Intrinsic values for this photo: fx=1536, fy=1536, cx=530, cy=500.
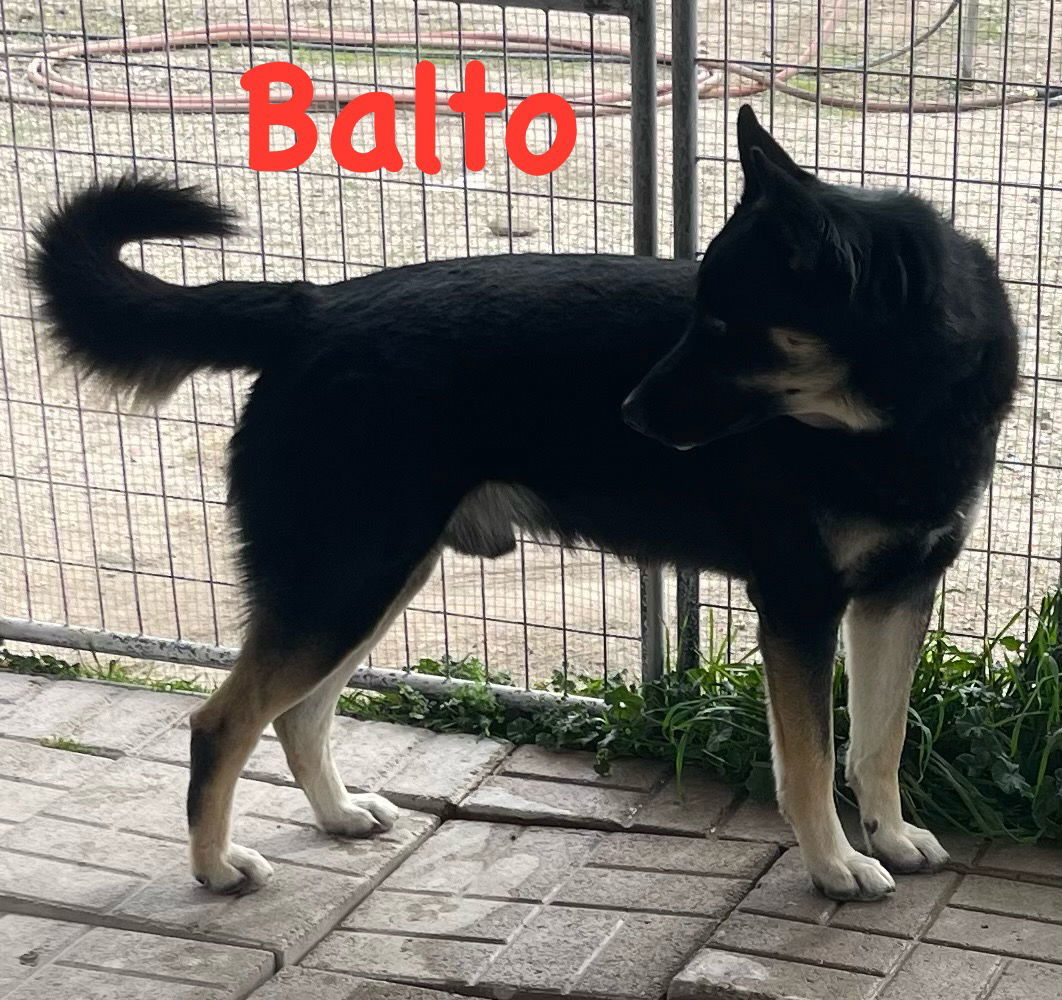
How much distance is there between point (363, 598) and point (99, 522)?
243 centimetres

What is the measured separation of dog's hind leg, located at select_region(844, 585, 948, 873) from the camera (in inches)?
120

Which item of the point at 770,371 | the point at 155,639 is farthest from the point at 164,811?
the point at 770,371

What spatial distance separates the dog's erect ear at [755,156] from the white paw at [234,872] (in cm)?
165

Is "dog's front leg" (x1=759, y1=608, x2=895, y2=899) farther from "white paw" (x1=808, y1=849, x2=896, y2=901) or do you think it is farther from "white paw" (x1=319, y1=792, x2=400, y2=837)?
"white paw" (x1=319, y1=792, x2=400, y2=837)

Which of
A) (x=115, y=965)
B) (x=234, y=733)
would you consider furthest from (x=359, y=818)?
(x=115, y=965)

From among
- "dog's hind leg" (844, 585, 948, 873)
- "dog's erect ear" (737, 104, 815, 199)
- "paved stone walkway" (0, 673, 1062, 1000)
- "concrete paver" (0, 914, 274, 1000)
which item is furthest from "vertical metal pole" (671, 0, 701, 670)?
"concrete paver" (0, 914, 274, 1000)

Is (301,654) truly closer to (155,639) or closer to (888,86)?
(155,639)

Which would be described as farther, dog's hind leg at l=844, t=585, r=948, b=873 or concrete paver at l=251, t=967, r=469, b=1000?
dog's hind leg at l=844, t=585, r=948, b=873

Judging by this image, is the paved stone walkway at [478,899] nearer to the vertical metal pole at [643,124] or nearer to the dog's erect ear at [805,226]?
the vertical metal pole at [643,124]

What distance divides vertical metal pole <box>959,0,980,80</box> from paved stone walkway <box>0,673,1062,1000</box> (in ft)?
6.20

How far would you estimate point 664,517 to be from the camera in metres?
3.01

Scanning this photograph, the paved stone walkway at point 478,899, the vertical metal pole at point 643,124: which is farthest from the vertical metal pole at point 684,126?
the paved stone walkway at point 478,899

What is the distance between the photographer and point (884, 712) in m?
3.08

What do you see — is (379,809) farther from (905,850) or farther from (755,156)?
(755,156)
